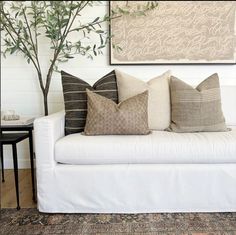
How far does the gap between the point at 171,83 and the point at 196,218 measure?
3.03ft

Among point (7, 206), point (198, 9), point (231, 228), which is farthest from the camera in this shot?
point (198, 9)

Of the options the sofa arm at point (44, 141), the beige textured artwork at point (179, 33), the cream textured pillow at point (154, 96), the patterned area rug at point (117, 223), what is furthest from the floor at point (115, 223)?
the beige textured artwork at point (179, 33)

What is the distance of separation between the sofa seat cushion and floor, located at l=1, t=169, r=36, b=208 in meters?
0.47

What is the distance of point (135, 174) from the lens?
5.63ft

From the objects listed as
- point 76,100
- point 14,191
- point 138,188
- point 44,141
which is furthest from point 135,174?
point 14,191

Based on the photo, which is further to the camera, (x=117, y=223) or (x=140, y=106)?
(x=140, y=106)

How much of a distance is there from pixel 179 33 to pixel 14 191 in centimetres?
177

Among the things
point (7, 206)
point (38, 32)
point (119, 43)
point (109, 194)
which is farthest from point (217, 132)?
point (38, 32)

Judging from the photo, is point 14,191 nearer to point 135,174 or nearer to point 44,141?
point 44,141

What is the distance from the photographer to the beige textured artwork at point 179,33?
2.41 meters

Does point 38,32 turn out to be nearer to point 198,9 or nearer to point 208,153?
point 198,9

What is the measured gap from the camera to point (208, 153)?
1.69 metres

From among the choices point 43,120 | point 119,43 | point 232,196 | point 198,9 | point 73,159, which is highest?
point 198,9

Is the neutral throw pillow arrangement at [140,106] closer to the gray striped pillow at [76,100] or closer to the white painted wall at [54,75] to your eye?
the gray striped pillow at [76,100]
